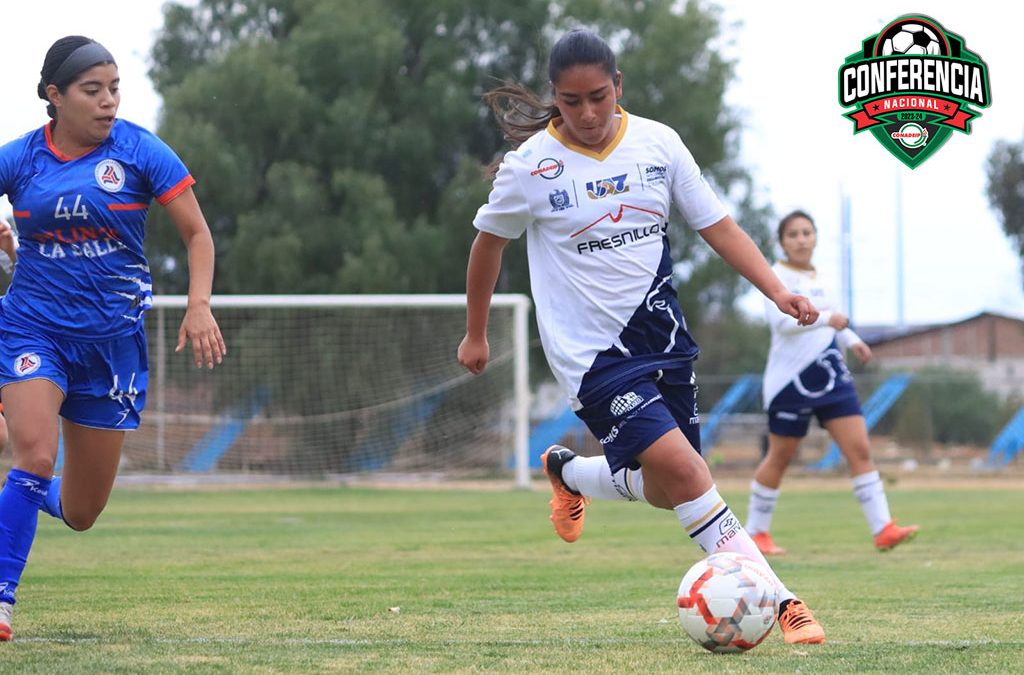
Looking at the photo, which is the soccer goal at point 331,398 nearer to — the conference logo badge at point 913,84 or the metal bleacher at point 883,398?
the conference logo badge at point 913,84

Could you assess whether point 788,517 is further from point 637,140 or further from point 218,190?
point 218,190

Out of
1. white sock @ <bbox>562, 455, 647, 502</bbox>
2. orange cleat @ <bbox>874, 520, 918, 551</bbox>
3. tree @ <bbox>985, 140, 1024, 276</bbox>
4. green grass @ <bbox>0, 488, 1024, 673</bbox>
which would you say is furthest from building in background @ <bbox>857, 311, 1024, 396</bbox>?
white sock @ <bbox>562, 455, 647, 502</bbox>

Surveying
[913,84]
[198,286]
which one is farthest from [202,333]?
[913,84]

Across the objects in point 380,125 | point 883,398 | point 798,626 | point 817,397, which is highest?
point 380,125

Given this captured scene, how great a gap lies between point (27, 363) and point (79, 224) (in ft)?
1.83

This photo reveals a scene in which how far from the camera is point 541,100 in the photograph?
5746 mm

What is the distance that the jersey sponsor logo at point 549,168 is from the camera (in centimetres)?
521

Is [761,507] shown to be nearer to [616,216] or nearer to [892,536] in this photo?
[892,536]

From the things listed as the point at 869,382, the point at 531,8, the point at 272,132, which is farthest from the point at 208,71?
the point at 869,382

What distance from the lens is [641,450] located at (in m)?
5.04

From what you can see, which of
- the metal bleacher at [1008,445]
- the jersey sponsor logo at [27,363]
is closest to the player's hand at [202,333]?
the jersey sponsor logo at [27,363]

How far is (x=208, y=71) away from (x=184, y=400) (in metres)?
9.90

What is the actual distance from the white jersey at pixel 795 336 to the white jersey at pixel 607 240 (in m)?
4.43

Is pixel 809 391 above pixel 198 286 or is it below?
below
